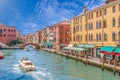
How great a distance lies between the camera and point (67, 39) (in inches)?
4486

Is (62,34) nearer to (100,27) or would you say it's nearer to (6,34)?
(100,27)

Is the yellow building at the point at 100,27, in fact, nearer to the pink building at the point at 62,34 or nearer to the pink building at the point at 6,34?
the pink building at the point at 62,34

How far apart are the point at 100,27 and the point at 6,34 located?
12223cm

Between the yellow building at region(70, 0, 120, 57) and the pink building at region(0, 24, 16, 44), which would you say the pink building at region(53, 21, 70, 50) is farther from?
the pink building at region(0, 24, 16, 44)

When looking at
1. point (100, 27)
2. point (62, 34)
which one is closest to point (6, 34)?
point (62, 34)

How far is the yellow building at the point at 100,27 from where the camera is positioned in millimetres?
55219

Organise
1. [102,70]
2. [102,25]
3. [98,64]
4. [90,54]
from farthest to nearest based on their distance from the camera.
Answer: [90,54] → [102,25] → [98,64] → [102,70]

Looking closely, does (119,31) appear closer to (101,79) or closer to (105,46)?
(105,46)

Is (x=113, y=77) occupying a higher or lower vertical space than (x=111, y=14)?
lower

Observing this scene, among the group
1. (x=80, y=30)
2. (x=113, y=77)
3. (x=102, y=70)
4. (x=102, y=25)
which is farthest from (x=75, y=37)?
(x=113, y=77)

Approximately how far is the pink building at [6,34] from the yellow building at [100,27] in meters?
101

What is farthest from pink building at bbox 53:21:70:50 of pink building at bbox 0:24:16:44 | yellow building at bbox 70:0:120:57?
pink building at bbox 0:24:16:44

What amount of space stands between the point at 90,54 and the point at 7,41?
118 metres

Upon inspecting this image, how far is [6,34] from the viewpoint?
17625 cm
